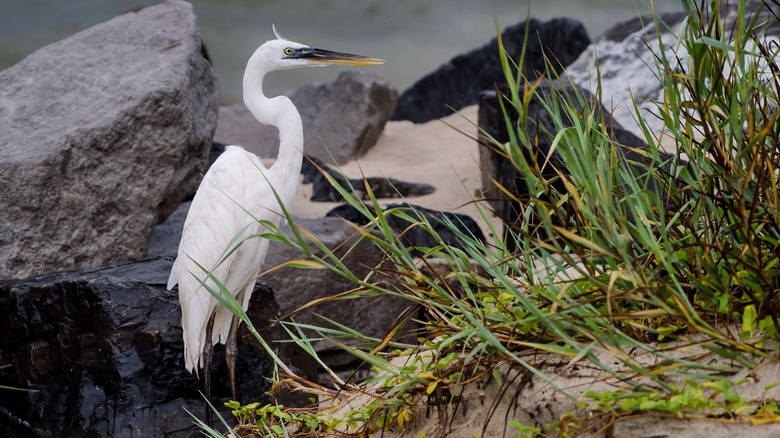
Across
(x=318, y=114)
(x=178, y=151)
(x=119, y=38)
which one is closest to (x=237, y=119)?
(x=318, y=114)

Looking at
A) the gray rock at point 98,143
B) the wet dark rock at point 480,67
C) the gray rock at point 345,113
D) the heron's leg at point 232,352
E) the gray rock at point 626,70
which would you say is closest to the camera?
the heron's leg at point 232,352

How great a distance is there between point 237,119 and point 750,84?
6.88 metres

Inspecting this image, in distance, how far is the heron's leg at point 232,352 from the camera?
107 inches

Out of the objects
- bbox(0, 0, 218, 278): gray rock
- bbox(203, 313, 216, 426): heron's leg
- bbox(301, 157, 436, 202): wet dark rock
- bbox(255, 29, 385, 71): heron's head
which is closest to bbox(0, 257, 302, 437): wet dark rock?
bbox(203, 313, 216, 426): heron's leg

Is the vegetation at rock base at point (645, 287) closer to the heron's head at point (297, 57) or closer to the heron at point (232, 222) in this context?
the heron at point (232, 222)

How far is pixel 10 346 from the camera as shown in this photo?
2.84 m

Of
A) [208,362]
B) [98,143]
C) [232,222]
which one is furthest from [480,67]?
[208,362]

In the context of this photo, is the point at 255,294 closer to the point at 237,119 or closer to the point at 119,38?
the point at 119,38

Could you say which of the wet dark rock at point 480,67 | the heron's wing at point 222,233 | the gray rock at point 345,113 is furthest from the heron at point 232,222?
the wet dark rock at point 480,67

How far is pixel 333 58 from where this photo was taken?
3037mm

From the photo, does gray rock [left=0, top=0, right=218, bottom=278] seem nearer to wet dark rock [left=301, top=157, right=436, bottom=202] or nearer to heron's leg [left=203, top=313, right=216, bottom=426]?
heron's leg [left=203, top=313, right=216, bottom=426]

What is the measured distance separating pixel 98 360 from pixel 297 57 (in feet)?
4.17

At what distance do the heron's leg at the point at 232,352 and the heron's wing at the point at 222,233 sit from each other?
0.33 feet

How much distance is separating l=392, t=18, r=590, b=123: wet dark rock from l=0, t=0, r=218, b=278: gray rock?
4.77 metres
